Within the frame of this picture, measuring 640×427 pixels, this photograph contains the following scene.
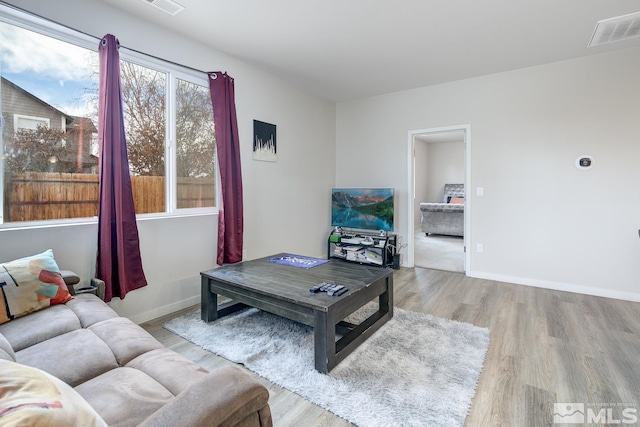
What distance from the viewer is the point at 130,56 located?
2.65 m

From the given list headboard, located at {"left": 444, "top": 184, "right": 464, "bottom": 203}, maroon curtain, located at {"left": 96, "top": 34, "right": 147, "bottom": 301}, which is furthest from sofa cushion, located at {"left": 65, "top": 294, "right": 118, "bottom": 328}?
headboard, located at {"left": 444, "top": 184, "right": 464, "bottom": 203}

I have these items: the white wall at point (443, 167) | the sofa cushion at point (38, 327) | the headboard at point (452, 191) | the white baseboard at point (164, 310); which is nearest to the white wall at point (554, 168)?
the white baseboard at point (164, 310)

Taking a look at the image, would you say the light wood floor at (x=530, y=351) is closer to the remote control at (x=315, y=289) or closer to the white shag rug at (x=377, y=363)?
the white shag rug at (x=377, y=363)

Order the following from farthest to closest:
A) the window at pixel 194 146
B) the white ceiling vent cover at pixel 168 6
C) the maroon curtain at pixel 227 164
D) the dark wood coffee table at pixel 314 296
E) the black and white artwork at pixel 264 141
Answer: the black and white artwork at pixel 264 141
the maroon curtain at pixel 227 164
the window at pixel 194 146
the white ceiling vent cover at pixel 168 6
the dark wood coffee table at pixel 314 296

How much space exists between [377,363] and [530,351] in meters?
1.16

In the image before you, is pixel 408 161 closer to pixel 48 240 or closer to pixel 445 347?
pixel 445 347

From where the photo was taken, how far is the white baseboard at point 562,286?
333 centimetres

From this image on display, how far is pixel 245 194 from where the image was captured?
144 inches

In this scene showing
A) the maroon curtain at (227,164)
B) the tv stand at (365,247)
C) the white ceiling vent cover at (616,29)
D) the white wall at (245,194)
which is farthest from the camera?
the tv stand at (365,247)

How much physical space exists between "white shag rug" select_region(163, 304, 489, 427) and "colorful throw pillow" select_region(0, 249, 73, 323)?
37.3 inches

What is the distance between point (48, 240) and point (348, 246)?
3.44 meters

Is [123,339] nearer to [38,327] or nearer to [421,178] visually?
[38,327]

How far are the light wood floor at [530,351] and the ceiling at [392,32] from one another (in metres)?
2.66

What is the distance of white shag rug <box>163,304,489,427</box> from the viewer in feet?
5.40
